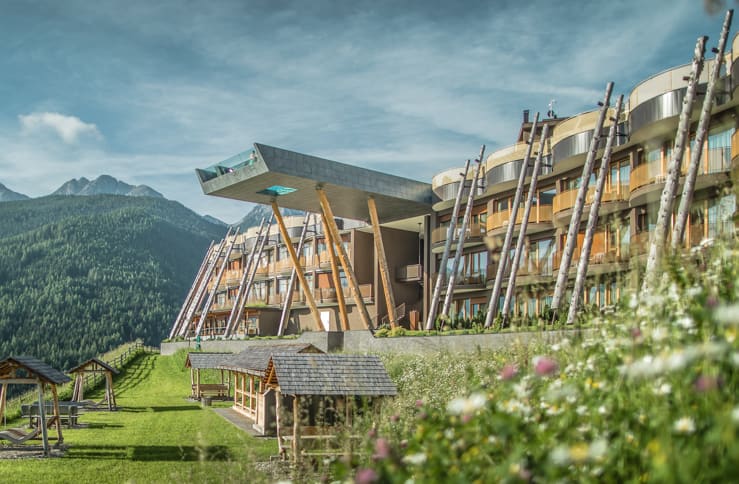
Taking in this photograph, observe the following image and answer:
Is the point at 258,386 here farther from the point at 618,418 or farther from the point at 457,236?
the point at 618,418

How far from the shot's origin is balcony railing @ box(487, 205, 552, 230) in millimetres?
28719

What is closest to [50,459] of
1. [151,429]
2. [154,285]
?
[151,429]

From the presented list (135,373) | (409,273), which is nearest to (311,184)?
(409,273)

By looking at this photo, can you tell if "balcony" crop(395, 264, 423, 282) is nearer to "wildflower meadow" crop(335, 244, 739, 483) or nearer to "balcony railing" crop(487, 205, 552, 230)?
"balcony railing" crop(487, 205, 552, 230)

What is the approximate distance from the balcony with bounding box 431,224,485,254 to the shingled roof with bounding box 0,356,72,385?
1865 centimetres

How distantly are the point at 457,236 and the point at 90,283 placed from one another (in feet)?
314

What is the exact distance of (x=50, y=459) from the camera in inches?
599

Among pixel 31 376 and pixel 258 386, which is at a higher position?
pixel 31 376

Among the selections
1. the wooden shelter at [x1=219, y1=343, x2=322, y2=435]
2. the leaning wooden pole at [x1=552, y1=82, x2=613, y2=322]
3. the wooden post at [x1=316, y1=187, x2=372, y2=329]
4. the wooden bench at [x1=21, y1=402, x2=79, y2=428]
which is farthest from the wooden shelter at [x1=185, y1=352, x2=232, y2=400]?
the leaning wooden pole at [x1=552, y1=82, x2=613, y2=322]

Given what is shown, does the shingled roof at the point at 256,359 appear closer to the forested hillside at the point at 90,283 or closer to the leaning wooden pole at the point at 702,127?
the leaning wooden pole at the point at 702,127

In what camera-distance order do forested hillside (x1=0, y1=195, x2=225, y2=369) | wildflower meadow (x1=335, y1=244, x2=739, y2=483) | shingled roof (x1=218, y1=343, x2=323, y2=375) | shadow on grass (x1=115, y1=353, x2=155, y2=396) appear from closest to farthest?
wildflower meadow (x1=335, y1=244, x2=739, y2=483) → shingled roof (x1=218, y1=343, x2=323, y2=375) → shadow on grass (x1=115, y1=353, x2=155, y2=396) → forested hillside (x1=0, y1=195, x2=225, y2=369)

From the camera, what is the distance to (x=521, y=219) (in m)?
30.0

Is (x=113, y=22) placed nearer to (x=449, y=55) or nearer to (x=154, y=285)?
(x=449, y=55)

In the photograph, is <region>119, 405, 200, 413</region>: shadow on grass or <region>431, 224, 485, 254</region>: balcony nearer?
<region>119, 405, 200, 413</region>: shadow on grass
